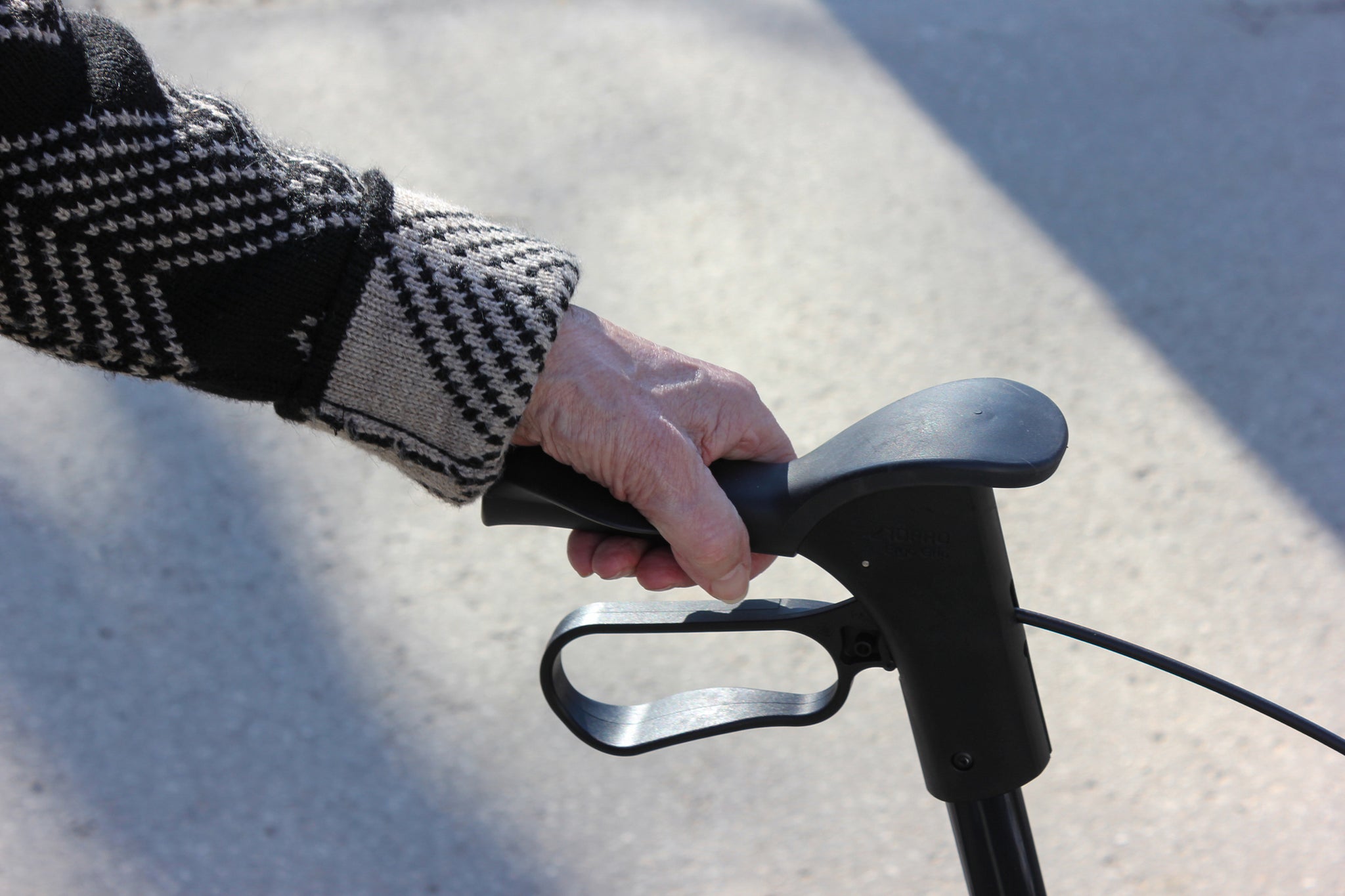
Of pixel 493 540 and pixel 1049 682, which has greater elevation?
pixel 493 540

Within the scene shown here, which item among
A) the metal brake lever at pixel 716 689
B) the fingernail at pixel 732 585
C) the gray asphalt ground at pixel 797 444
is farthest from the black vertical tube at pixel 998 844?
the gray asphalt ground at pixel 797 444

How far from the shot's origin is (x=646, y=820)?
184 cm

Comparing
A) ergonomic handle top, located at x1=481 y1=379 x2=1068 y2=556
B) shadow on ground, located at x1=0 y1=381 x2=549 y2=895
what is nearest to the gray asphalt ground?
shadow on ground, located at x1=0 y1=381 x2=549 y2=895

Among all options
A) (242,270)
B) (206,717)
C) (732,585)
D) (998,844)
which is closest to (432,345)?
(242,270)

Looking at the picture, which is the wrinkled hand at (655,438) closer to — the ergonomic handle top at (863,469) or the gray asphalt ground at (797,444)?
the ergonomic handle top at (863,469)

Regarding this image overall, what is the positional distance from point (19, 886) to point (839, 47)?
2.96 metres

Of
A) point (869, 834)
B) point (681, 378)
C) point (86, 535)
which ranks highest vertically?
point (681, 378)

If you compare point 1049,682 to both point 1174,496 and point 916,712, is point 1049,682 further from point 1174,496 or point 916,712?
point 916,712

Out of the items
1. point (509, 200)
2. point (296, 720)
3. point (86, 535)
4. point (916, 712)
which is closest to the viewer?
point (916, 712)

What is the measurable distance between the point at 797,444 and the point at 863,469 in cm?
162

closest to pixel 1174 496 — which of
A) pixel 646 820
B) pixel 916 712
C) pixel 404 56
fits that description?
pixel 646 820

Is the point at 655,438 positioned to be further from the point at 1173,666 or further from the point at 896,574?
the point at 1173,666

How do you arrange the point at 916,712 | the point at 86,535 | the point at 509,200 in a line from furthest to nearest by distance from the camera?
the point at 509,200 → the point at 86,535 → the point at 916,712

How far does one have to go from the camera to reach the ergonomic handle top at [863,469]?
74cm
